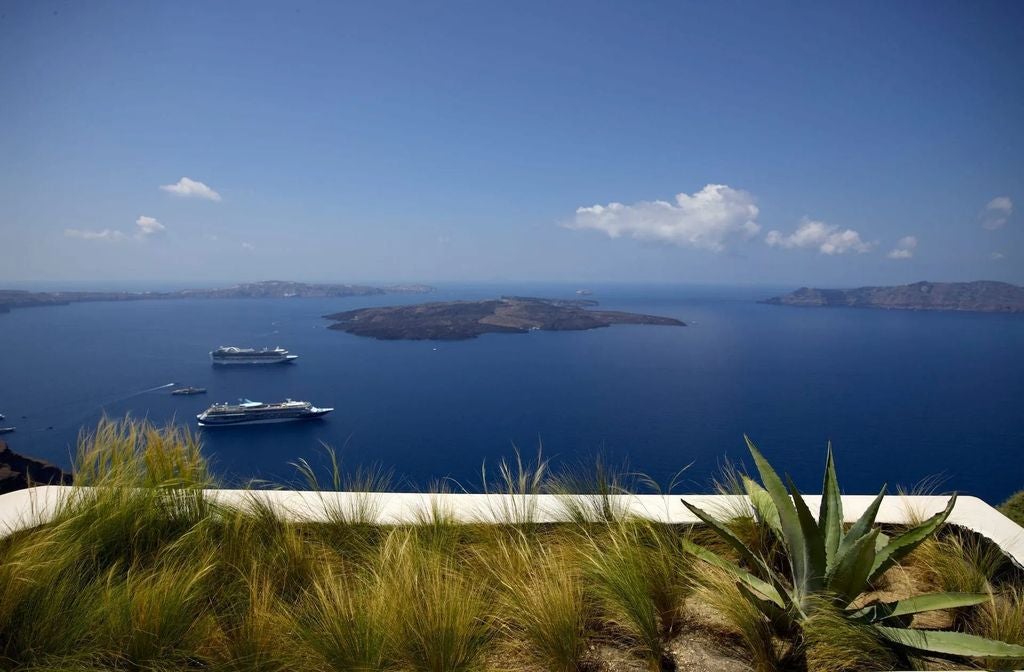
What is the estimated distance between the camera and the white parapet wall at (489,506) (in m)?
2.50

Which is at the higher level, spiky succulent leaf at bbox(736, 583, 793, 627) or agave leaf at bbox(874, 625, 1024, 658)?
agave leaf at bbox(874, 625, 1024, 658)

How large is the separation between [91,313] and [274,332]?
31.5 meters

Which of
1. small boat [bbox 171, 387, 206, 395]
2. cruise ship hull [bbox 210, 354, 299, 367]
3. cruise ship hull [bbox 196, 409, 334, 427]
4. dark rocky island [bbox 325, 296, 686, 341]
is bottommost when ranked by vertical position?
cruise ship hull [bbox 196, 409, 334, 427]

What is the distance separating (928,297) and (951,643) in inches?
4974

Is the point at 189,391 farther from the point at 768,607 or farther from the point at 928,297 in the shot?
the point at 928,297

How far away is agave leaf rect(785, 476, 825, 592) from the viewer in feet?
6.03

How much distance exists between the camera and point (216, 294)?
108625 mm

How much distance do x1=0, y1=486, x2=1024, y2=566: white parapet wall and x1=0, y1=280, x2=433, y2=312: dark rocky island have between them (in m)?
75.9

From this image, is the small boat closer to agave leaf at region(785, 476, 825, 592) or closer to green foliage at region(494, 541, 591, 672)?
green foliage at region(494, 541, 591, 672)

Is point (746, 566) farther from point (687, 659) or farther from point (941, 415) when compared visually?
point (941, 415)

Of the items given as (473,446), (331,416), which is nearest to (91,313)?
(331,416)

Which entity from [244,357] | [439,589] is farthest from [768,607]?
[244,357]

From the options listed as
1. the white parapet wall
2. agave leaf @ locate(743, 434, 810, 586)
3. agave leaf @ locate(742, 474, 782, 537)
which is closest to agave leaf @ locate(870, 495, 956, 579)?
agave leaf @ locate(743, 434, 810, 586)

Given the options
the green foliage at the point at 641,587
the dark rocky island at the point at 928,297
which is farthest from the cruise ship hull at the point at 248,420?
the dark rocky island at the point at 928,297
